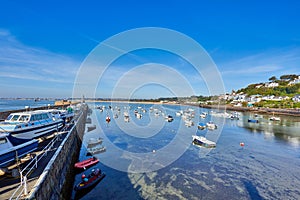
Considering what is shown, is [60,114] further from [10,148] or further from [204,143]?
[204,143]

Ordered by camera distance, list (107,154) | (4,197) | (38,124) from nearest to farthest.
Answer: (4,197) → (38,124) → (107,154)

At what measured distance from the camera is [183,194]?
458 inches

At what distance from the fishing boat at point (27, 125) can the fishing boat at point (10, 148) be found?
259cm

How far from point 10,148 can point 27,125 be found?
5.12 m

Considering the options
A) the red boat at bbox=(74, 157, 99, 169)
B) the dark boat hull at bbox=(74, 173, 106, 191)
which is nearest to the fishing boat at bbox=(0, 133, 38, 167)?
the dark boat hull at bbox=(74, 173, 106, 191)

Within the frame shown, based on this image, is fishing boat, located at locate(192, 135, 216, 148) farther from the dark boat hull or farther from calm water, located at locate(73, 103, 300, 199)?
the dark boat hull

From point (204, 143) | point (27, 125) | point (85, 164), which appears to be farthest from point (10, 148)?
point (204, 143)

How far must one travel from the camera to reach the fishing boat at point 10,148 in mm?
8025

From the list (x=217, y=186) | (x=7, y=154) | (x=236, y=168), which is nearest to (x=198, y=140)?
(x=236, y=168)

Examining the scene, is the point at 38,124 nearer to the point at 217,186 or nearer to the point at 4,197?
the point at 4,197

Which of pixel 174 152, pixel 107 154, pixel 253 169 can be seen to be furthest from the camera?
pixel 174 152

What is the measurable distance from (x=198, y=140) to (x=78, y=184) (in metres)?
17.7

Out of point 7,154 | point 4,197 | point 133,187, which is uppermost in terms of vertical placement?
point 7,154

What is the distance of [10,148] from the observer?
8.56m
